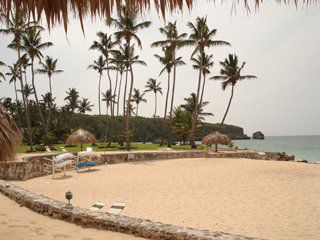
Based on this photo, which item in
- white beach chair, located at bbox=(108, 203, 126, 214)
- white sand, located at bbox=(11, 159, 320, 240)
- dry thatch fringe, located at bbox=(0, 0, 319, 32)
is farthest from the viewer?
white sand, located at bbox=(11, 159, 320, 240)

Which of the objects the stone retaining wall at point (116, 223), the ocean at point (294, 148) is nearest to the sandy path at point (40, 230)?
the stone retaining wall at point (116, 223)

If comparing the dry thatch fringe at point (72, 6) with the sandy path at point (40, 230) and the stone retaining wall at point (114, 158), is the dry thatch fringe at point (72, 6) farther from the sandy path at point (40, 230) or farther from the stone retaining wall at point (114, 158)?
the stone retaining wall at point (114, 158)

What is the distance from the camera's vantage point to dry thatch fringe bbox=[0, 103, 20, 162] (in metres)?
8.31

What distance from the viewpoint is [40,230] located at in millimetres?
6484

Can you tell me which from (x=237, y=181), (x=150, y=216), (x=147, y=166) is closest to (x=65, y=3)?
(x=150, y=216)

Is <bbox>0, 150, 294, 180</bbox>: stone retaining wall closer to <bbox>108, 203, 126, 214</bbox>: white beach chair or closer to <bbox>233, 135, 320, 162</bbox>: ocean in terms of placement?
<bbox>108, 203, 126, 214</bbox>: white beach chair

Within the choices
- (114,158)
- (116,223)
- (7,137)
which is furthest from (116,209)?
(114,158)

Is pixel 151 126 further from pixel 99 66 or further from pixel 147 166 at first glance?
pixel 147 166

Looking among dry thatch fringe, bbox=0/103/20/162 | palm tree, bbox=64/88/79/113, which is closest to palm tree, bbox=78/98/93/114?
palm tree, bbox=64/88/79/113

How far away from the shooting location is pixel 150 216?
9305mm

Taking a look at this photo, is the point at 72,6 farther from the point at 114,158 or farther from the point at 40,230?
the point at 114,158

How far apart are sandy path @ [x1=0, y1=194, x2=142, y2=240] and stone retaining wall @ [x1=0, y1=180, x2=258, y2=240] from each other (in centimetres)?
15

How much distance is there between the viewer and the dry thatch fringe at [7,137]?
8.31 meters

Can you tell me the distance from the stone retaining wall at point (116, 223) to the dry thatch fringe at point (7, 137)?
1.23 metres
